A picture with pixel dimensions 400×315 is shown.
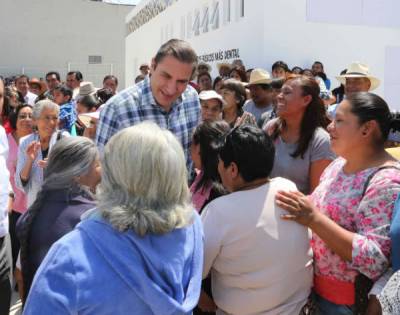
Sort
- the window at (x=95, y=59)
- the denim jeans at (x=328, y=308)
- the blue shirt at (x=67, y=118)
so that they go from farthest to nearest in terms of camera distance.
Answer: the window at (x=95, y=59), the blue shirt at (x=67, y=118), the denim jeans at (x=328, y=308)


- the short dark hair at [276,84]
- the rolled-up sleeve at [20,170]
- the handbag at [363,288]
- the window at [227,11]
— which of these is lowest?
the handbag at [363,288]

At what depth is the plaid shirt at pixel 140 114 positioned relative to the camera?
2432 mm

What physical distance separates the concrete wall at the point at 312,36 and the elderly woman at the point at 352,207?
6354 millimetres

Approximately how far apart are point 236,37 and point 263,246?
7931mm

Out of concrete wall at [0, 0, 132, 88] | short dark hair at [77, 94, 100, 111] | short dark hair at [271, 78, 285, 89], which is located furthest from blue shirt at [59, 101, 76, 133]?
concrete wall at [0, 0, 132, 88]

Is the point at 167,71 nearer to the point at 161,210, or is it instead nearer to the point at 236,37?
the point at 161,210

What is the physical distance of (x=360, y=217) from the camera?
1740 mm

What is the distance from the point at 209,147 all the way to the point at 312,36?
22.4ft

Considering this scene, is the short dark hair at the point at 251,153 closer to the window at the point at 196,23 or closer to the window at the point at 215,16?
the window at the point at 215,16

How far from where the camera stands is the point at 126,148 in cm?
129

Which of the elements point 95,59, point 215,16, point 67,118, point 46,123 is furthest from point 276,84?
point 95,59

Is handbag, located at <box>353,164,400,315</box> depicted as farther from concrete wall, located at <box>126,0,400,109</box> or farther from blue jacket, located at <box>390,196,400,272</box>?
concrete wall, located at <box>126,0,400,109</box>

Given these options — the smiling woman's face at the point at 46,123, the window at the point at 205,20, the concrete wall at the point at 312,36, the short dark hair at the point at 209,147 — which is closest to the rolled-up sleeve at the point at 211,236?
the short dark hair at the point at 209,147

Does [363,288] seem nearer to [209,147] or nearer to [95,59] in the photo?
[209,147]
